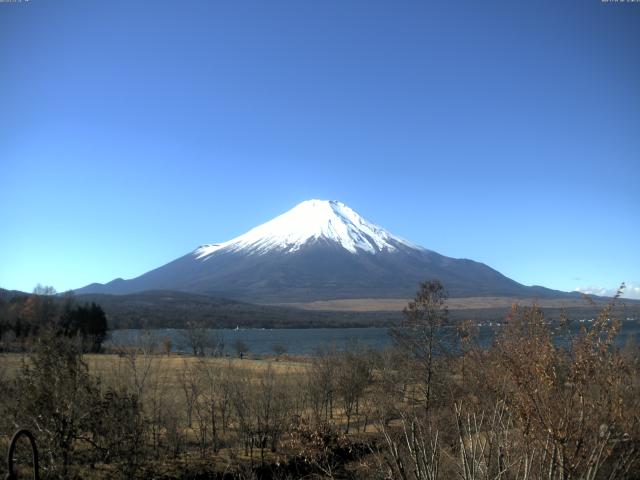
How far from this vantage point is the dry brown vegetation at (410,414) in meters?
5.66

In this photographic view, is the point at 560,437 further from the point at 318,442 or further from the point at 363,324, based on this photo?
the point at 363,324

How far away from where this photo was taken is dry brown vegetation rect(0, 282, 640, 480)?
18.6 ft

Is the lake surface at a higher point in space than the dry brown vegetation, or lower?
lower

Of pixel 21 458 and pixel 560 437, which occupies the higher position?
pixel 560 437

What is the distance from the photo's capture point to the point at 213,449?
22.5 m

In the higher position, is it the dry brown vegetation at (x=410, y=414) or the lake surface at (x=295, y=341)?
the dry brown vegetation at (x=410, y=414)

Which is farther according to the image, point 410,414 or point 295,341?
point 295,341

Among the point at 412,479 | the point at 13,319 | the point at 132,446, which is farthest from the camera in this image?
the point at 13,319

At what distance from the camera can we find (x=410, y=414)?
11391 millimetres

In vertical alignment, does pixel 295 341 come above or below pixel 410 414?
below

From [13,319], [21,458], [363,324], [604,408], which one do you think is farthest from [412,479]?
[363,324]

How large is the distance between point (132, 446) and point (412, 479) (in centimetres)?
→ 867

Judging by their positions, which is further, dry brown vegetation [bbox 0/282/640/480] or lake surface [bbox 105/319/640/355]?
lake surface [bbox 105/319/640/355]

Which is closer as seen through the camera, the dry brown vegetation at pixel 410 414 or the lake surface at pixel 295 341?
the dry brown vegetation at pixel 410 414
